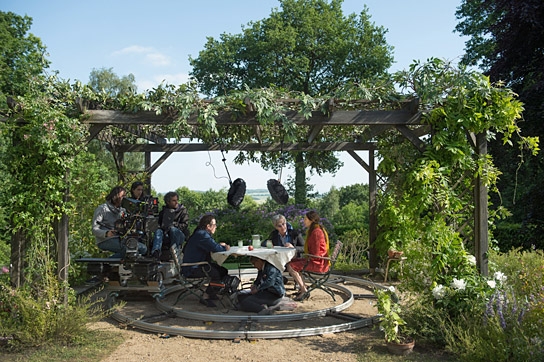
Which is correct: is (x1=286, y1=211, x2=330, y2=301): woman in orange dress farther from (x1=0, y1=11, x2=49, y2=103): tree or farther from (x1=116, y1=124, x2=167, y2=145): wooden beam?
(x1=0, y1=11, x2=49, y2=103): tree

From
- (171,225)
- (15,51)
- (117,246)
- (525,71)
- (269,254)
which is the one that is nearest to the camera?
(269,254)

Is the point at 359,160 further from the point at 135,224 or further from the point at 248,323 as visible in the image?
the point at 248,323

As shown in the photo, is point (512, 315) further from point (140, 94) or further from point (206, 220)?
point (140, 94)

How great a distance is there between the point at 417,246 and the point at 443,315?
2.85 ft

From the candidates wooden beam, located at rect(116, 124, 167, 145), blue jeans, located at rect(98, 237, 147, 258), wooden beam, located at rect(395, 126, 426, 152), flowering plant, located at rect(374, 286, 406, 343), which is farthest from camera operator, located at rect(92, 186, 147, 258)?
wooden beam, located at rect(395, 126, 426, 152)

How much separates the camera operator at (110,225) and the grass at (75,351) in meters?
1.97

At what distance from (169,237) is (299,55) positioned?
53.7ft

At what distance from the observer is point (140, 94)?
20.0 ft

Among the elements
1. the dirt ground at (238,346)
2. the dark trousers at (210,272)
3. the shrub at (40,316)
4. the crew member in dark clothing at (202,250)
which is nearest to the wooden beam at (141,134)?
the crew member in dark clothing at (202,250)

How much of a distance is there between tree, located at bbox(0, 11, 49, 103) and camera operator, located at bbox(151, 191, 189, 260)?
12.4 metres

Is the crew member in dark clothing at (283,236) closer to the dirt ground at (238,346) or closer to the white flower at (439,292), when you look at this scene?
the dirt ground at (238,346)

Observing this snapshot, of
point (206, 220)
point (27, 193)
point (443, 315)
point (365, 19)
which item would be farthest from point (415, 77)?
point (365, 19)

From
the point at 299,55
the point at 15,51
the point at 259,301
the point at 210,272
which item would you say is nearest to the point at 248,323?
the point at 259,301

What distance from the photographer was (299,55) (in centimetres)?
2278
